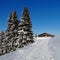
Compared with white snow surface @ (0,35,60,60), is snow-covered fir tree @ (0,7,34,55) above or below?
above

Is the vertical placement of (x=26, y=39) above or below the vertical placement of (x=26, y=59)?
above

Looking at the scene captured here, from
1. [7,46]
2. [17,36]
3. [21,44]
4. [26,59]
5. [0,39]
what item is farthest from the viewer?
[0,39]

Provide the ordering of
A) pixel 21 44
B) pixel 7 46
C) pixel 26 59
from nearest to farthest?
pixel 26 59 → pixel 21 44 → pixel 7 46

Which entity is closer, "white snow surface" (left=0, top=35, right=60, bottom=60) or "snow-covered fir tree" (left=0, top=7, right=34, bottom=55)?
"white snow surface" (left=0, top=35, right=60, bottom=60)

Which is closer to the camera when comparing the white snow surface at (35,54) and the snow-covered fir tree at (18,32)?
the white snow surface at (35,54)

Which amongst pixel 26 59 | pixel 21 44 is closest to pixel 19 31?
pixel 21 44

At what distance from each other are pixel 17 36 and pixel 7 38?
4.24 meters

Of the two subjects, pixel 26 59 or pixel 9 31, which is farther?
pixel 9 31

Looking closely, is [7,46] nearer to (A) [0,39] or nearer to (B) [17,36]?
(B) [17,36]

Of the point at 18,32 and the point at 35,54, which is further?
the point at 18,32

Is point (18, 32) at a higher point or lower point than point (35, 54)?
higher

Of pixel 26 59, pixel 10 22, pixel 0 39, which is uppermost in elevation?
pixel 10 22

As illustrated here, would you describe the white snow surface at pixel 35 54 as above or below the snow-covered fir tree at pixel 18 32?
below

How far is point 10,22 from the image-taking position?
44.4 metres
